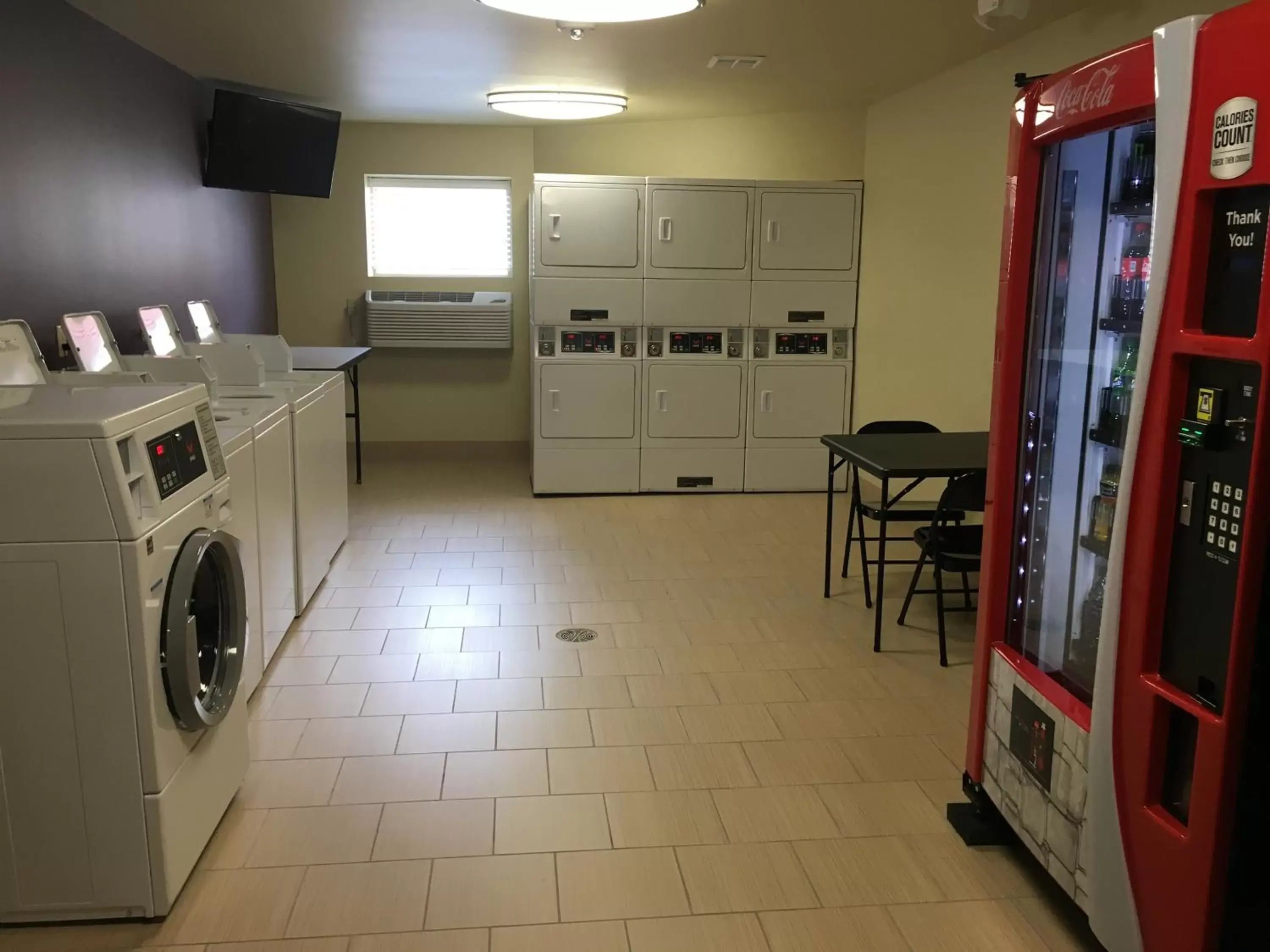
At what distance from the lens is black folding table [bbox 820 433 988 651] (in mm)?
3662

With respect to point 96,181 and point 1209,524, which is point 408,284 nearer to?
point 96,181

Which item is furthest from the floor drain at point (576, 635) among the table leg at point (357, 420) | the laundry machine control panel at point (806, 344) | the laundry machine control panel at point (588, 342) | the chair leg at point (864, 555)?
the table leg at point (357, 420)

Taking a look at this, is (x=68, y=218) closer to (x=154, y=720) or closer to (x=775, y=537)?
(x=154, y=720)

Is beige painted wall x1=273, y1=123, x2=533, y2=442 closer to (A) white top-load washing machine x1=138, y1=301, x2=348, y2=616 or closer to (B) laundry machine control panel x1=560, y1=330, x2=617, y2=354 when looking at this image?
(B) laundry machine control panel x1=560, y1=330, x2=617, y2=354

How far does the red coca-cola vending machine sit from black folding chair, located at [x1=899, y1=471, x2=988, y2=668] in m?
1.25

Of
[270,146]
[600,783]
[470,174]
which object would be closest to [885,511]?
[600,783]

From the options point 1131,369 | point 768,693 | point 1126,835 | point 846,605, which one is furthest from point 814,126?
point 1126,835

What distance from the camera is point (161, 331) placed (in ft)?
15.0

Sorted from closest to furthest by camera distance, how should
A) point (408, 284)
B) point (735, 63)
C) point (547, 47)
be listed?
1. point (547, 47)
2. point (735, 63)
3. point (408, 284)

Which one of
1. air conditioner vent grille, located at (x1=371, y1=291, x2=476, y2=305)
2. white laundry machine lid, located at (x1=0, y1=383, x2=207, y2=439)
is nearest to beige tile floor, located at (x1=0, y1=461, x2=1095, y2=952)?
white laundry machine lid, located at (x1=0, y1=383, x2=207, y2=439)

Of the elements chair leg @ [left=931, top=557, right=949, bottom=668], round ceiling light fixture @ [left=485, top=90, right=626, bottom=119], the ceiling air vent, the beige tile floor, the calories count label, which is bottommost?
the beige tile floor

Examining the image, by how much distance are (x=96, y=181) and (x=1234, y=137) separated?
164 inches

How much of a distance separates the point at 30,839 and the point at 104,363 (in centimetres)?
224

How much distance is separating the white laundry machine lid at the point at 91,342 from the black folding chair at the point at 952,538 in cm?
306
